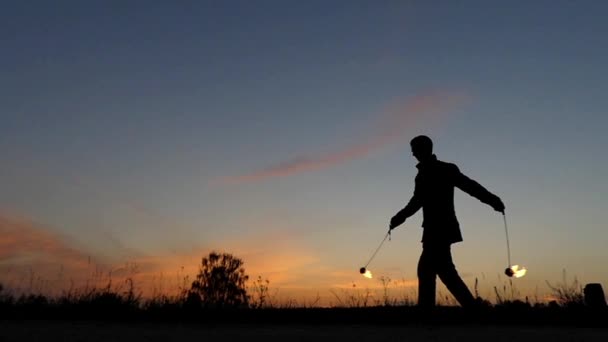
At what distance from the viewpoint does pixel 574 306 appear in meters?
8.59

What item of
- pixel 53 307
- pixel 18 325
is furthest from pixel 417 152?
pixel 53 307

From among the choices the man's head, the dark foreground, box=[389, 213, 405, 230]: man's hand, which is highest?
the man's head

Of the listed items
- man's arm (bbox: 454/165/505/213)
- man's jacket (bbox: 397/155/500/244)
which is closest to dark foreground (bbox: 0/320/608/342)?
man's jacket (bbox: 397/155/500/244)

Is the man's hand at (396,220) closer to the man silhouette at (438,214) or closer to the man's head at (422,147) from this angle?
the man silhouette at (438,214)

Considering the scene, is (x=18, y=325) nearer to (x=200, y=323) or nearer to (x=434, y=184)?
(x=200, y=323)

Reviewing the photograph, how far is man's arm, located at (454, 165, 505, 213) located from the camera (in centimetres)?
697

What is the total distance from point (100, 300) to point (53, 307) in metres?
0.72

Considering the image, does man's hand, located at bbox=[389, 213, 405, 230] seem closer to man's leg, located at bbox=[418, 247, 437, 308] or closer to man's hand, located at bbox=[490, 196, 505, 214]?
man's leg, located at bbox=[418, 247, 437, 308]

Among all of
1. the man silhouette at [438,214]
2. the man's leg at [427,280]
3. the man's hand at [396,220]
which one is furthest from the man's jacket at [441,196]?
the man's hand at [396,220]

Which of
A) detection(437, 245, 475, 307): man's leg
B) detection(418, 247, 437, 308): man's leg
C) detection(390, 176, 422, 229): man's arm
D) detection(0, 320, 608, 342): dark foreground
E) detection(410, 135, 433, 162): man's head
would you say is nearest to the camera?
detection(0, 320, 608, 342): dark foreground

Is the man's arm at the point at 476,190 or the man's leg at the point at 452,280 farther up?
the man's arm at the point at 476,190

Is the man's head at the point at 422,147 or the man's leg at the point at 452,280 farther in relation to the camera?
the man's head at the point at 422,147

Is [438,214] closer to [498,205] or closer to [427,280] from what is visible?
[498,205]

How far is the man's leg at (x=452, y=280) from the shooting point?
6797 millimetres
